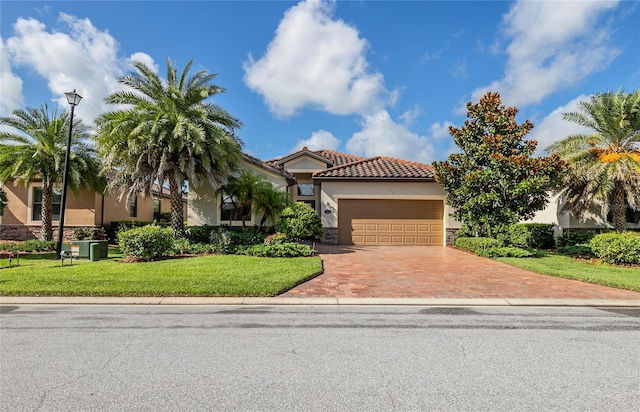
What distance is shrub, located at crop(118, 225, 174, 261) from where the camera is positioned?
41.2 ft

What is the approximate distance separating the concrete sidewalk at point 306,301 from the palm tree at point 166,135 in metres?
7.56

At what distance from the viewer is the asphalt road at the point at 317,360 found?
343 centimetres

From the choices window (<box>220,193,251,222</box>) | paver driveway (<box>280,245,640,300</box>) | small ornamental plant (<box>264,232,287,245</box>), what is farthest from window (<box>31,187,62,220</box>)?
paver driveway (<box>280,245,640,300</box>)

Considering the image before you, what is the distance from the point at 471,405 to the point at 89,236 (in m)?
21.3

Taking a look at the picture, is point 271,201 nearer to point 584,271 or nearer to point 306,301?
point 306,301

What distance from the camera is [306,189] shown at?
2381cm

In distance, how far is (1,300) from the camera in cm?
771

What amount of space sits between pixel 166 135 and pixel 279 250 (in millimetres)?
6525

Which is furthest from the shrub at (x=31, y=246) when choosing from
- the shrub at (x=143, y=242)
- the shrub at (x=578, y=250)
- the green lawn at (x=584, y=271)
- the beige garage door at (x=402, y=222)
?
the shrub at (x=578, y=250)


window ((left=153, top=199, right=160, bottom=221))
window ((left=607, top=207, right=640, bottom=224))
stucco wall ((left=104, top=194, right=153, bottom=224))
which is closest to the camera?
window ((left=607, top=207, right=640, bottom=224))

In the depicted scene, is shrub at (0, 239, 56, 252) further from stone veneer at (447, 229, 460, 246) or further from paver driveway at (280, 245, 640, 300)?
stone veneer at (447, 229, 460, 246)

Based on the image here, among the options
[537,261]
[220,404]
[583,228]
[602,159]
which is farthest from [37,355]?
[583,228]

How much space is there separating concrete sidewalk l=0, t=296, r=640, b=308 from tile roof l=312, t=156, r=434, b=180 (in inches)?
461

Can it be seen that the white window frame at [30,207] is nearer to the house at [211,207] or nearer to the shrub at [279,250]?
the house at [211,207]
